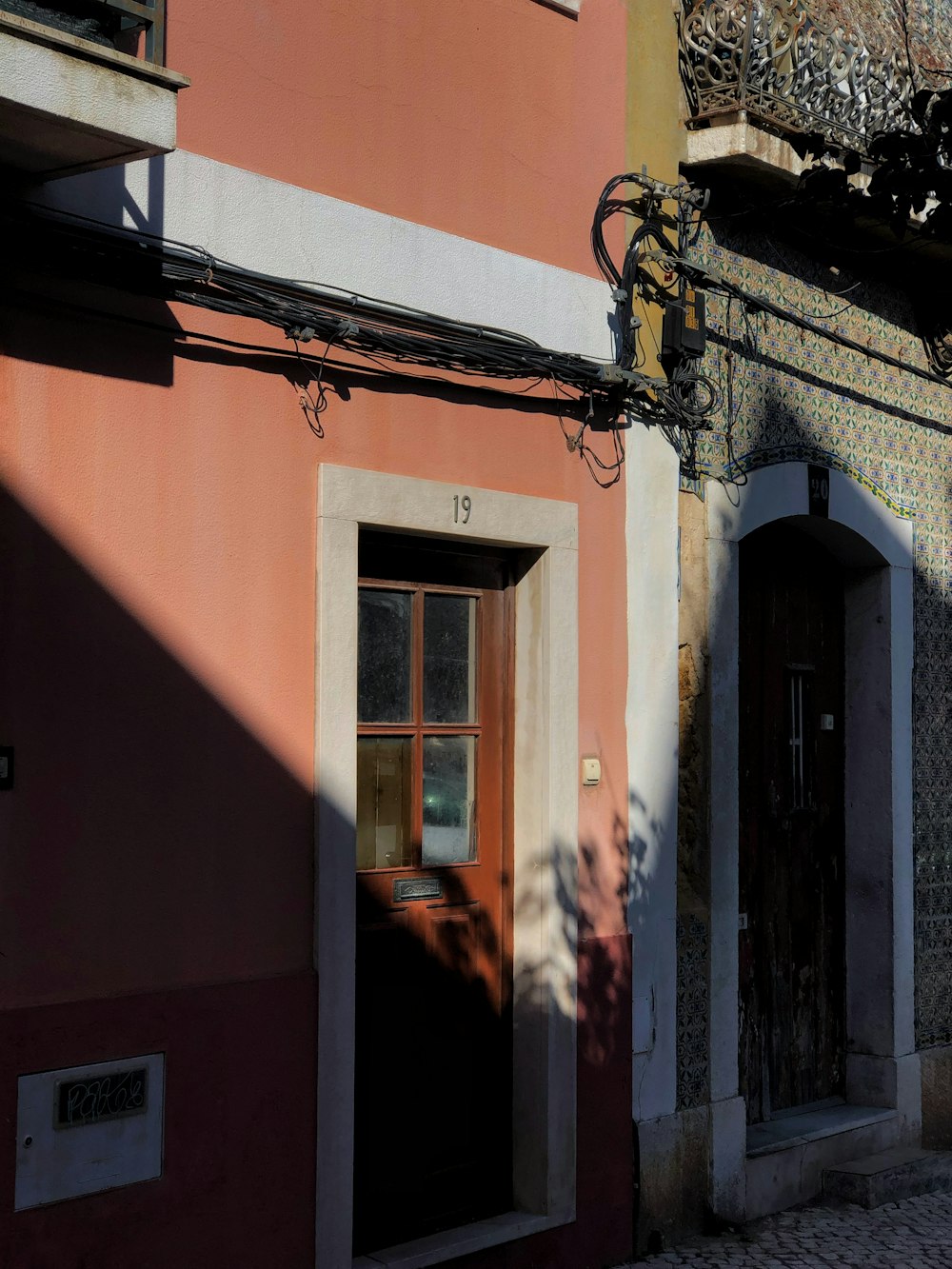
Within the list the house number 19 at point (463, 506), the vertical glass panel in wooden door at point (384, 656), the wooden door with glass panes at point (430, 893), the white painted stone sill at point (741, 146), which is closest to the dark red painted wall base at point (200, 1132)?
the wooden door with glass panes at point (430, 893)

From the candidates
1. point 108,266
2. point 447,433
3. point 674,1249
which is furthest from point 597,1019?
point 108,266

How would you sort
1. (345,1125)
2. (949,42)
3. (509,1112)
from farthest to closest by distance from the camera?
(949,42) → (509,1112) → (345,1125)

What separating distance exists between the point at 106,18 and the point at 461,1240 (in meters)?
4.08

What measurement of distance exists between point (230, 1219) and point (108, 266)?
2826 mm

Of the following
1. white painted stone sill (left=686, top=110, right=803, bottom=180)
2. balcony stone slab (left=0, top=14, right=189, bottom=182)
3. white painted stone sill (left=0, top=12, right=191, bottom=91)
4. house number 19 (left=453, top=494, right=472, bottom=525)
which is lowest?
house number 19 (left=453, top=494, right=472, bottom=525)

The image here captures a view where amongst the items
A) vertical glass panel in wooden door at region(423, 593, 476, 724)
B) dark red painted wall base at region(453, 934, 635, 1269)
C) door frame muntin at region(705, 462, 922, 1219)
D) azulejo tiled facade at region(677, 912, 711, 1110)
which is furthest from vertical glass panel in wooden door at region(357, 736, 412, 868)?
door frame muntin at region(705, 462, 922, 1219)

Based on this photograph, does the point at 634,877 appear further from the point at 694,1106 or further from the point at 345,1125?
the point at 345,1125

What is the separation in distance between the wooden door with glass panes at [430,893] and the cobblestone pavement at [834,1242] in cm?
101

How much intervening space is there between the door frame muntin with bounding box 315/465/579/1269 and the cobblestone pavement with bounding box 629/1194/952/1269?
2.39 feet

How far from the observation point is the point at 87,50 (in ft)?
13.4

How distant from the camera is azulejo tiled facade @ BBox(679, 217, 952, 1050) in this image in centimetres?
731

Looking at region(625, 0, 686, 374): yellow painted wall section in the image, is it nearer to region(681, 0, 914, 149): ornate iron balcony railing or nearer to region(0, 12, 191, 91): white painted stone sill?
region(681, 0, 914, 149): ornate iron balcony railing

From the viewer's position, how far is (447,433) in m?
5.84

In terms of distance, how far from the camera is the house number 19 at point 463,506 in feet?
19.1
